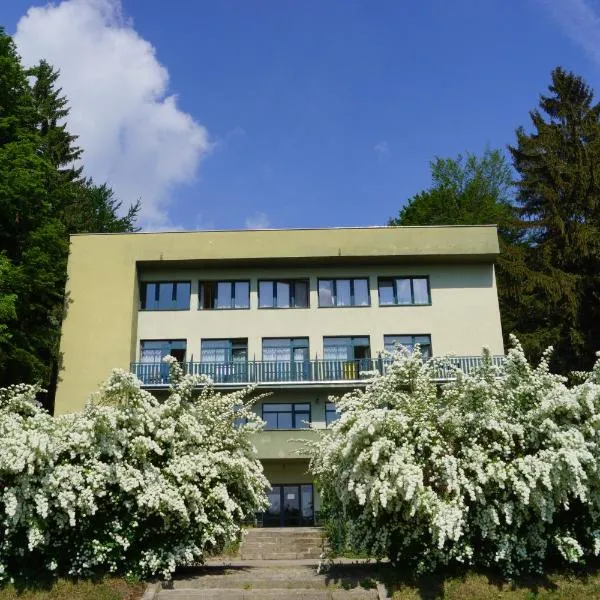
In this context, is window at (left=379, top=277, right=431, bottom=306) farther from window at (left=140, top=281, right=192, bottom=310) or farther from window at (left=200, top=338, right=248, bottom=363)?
window at (left=140, top=281, right=192, bottom=310)

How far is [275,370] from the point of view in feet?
98.2

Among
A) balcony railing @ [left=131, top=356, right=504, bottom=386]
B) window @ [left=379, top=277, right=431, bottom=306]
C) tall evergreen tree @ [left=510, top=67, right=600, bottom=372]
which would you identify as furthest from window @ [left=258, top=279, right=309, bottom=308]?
tall evergreen tree @ [left=510, top=67, right=600, bottom=372]

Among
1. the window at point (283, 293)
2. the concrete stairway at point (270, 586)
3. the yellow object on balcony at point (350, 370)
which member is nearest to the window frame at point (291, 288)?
the window at point (283, 293)

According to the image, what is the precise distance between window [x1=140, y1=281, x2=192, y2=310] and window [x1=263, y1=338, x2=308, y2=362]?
4.02m

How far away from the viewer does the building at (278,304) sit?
2998cm

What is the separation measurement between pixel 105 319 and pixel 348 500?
63.1ft

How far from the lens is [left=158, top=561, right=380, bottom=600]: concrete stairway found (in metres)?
13.4

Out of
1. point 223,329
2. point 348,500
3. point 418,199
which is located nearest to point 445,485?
point 348,500

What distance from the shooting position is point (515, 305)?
116 feet

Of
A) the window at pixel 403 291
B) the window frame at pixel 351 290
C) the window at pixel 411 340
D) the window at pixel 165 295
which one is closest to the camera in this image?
the window at pixel 411 340

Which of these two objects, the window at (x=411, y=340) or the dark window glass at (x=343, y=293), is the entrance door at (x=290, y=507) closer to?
the window at (x=411, y=340)

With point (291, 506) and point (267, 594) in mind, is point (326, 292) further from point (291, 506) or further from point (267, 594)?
point (267, 594)

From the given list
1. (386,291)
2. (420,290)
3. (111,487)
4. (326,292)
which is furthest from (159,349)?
(111,487)

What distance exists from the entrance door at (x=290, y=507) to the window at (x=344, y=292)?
7.72m
